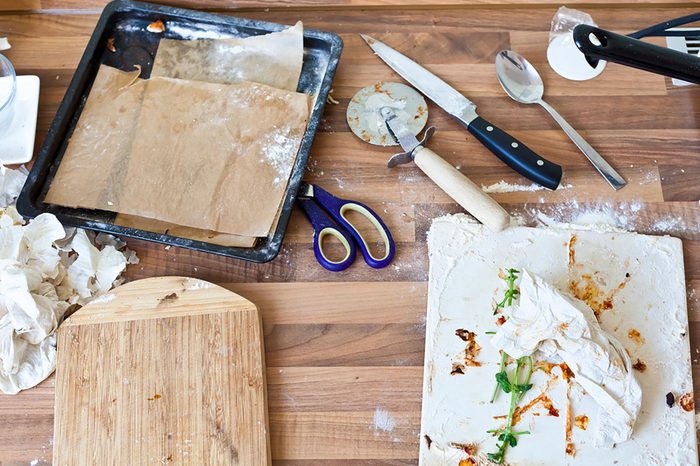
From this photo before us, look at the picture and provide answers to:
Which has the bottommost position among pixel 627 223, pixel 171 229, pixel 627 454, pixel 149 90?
pixel 627 454

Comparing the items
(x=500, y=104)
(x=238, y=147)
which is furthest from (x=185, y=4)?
(x=500, y=104)

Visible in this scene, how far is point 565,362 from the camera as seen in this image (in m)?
0.86

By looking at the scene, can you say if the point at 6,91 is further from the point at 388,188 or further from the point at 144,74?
the point at 388,188

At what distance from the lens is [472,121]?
100cm

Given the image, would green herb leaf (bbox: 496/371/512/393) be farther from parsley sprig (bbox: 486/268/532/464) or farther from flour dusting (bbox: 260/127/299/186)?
flour dusting (bbox: 260/127/299/186)

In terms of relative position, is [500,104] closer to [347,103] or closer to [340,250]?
[347,103]

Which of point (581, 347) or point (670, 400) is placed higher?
point (581, 347)

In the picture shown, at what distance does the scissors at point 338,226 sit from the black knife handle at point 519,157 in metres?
0.19

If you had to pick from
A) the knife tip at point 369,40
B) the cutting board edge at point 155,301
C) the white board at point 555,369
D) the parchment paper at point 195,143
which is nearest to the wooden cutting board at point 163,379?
the cutting board edge at point 155,301

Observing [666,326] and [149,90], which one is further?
[149,90]

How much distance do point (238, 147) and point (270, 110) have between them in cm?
7

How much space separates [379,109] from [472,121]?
0.46ft

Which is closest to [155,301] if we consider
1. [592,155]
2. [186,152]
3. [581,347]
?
[186,152]

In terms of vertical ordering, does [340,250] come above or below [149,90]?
below
